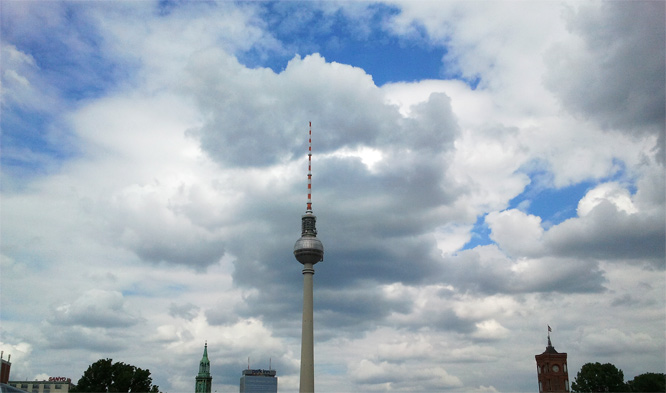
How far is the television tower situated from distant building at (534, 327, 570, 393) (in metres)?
59.8

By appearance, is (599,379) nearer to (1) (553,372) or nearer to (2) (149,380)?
(1) (553,372)

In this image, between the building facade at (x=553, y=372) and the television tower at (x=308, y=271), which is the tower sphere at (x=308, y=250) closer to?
the television tower at (x=308, y=271)

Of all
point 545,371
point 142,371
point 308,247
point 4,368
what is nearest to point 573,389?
point 545,371

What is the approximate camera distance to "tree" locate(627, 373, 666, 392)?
132500mm

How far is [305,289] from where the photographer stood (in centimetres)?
14862

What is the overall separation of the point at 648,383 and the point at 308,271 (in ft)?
279

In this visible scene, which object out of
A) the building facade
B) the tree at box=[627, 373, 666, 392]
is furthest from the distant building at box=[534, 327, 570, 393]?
the tree at box=[627, 373, 666, 392]

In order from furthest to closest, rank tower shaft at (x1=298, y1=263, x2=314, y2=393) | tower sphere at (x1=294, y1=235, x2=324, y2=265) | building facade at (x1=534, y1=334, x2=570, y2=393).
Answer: tower sphere at (x1=294, y1=235, x2=324, y2=265) → building facade at (x1=534, y1=334, x2=570, y2=393) → tower shaft at (x1=298, y1=263, x2=314, y2=393)

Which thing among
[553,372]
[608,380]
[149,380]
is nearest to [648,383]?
[608,380]

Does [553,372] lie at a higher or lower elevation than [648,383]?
higher

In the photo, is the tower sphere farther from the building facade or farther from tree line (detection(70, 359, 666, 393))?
the building facade

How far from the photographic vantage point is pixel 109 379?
128 metres

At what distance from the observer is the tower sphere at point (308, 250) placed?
498 feet

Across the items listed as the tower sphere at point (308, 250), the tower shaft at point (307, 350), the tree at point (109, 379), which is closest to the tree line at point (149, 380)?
the tree at point (109, 379)
